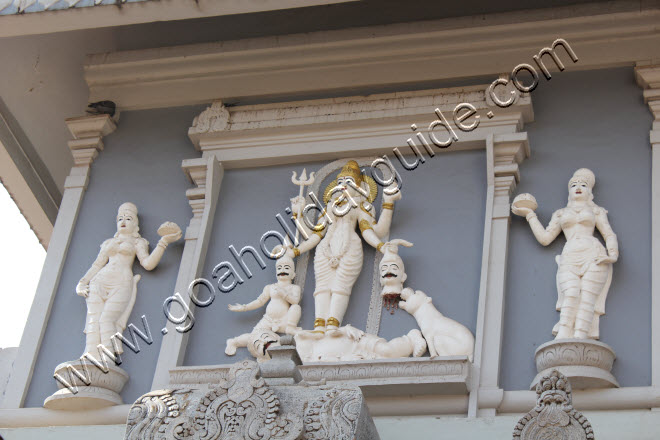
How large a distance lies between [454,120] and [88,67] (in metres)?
3.19

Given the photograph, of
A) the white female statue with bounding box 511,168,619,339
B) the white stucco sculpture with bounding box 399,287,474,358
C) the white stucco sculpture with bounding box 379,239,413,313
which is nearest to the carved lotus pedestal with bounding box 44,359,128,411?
the white stucco sculpture with bounding box 379,239,413,313

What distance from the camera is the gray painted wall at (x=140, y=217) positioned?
9273mm

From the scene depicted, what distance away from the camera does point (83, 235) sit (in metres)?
10.1

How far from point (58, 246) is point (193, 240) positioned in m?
1.14

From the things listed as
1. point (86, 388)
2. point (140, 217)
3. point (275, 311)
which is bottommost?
point (86, 388)

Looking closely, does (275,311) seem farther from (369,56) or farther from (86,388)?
(369,56)

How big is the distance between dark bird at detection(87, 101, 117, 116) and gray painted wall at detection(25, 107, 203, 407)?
141 millimetres

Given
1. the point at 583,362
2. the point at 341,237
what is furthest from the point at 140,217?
the point at 583,362

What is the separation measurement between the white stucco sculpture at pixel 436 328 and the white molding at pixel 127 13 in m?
2.20

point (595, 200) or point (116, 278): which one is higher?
point (595, 200)

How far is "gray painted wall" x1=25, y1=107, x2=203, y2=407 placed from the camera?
9.27 meters

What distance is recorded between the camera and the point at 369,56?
10117mm

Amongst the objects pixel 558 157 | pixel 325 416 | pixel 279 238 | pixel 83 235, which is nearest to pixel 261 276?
pixel 279 238

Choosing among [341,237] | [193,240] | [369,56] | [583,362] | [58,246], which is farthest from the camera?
[369,56]
